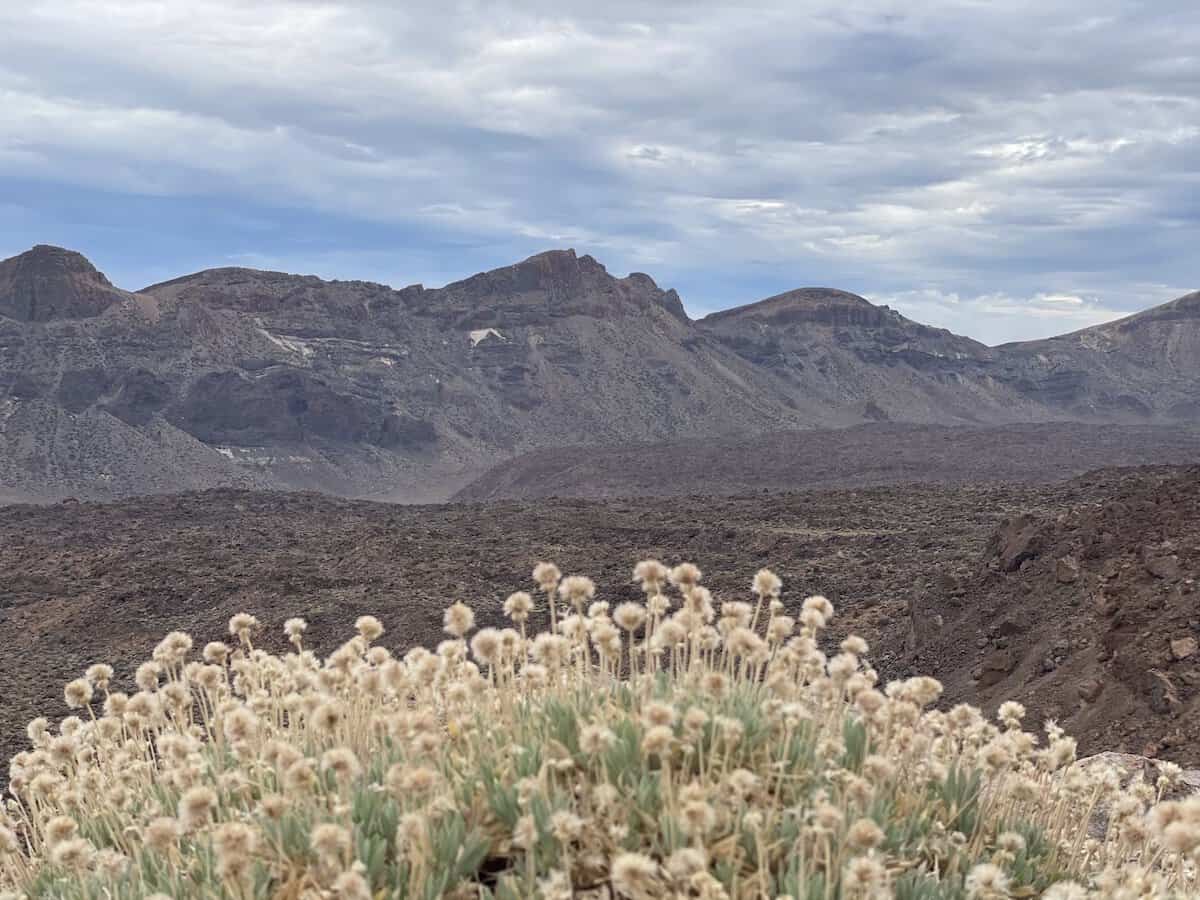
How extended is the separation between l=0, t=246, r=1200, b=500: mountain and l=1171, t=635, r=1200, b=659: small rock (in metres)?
52.3

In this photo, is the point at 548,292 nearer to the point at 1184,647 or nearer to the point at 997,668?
the point at 997,668

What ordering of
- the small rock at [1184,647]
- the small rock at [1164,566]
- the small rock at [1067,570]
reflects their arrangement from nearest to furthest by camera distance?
the small rock at [1184,647] → the small rock at [1164,566] → the small rock at [1067,570]

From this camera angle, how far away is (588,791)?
286cm

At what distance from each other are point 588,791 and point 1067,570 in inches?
416

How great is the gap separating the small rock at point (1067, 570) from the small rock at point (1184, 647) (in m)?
3.11

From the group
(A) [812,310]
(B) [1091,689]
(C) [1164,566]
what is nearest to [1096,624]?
(C) [1164,566]

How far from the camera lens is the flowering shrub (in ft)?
8.37

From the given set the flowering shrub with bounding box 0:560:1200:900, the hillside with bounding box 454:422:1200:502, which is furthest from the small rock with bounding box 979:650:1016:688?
the hillside with bounding box 454:422:1200:502

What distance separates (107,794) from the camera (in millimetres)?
3605

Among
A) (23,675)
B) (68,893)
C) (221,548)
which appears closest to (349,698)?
(68,893)

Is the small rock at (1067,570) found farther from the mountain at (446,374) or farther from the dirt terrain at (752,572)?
the mountain at (446,374)

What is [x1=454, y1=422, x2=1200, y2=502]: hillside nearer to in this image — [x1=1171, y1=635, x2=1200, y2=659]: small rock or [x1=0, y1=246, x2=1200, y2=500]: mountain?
[x1=0, y1=246, x2=1200, y2=500]: mountain

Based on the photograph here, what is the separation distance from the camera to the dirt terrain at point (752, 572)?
991cm

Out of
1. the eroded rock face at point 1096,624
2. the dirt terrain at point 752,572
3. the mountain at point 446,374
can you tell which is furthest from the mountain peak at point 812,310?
the eroded rock face at point 1096,624
